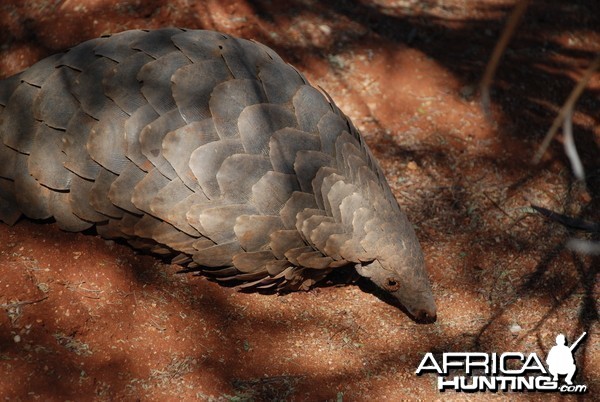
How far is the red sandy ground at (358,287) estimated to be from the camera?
2756 millimetres

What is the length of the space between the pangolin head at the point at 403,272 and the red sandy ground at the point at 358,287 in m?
0.13

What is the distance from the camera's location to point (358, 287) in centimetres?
332

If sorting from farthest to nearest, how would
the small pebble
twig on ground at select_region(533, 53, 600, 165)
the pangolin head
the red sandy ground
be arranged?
1. the small pebble
2. the pangolin head
3. the red sandy ground
4. twig on ground at select_region(533, 53, 600, 165)

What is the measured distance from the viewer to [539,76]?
460 centimetres

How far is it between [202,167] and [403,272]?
1.10m

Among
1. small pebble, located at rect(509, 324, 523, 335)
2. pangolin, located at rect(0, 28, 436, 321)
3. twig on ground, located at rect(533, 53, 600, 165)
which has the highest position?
twig on ground, located at rect(533, 53, 600, 165)

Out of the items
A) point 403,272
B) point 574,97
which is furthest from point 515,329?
point 574,97

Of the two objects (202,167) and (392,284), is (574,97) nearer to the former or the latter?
(202,167)

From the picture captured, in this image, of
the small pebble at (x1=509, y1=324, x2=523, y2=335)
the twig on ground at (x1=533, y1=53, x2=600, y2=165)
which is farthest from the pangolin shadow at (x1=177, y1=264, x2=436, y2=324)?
the twig on ground at (x1=533, y1=53, x2=600, y2=165)

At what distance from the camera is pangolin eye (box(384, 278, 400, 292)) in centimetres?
305

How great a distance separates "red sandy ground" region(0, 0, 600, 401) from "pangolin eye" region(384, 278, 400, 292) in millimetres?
210

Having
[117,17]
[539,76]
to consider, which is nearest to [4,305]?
[117,17]

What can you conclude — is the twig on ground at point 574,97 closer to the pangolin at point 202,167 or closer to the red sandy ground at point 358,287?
the pangolin at point 202,167

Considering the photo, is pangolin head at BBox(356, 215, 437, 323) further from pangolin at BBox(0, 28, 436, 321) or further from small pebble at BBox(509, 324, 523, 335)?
small pebble at BBox(509, 324, 523, 335)
